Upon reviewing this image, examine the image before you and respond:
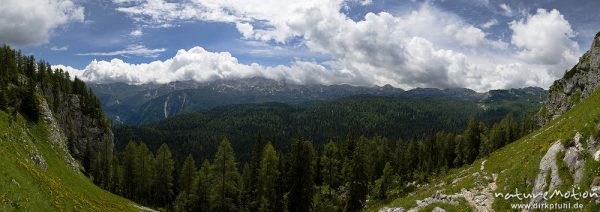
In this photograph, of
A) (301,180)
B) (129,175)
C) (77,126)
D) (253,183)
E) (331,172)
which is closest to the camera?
(301,180)

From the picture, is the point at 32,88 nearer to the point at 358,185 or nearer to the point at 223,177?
the point at 223,177

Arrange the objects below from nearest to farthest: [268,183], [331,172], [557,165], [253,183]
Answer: [557,165] < [268,183] < [253,183] < [331,172]

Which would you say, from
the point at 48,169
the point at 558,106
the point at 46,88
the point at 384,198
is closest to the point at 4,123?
the point at 48,169

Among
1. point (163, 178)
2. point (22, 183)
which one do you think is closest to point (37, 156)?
point (22, 183)

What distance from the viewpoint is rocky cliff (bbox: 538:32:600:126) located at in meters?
82.9

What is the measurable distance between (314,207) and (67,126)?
Result: 325 ft

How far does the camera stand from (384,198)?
80500 millimetres

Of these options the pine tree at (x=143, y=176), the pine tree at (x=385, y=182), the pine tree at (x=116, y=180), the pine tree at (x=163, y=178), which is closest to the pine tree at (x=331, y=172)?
the pine tree at (x=385, y=182)

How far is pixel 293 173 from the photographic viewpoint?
74.9 meters

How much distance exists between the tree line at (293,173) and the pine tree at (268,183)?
0.20 metres

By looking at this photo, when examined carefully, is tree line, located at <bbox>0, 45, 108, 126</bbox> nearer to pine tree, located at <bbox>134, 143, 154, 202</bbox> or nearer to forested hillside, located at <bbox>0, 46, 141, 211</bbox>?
forested hillside, located at <bbox>0, 46, 141, 211</bbox>

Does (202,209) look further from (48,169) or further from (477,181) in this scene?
(477,181)

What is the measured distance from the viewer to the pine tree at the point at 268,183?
77562 millimetres

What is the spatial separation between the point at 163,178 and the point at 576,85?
343 feet
